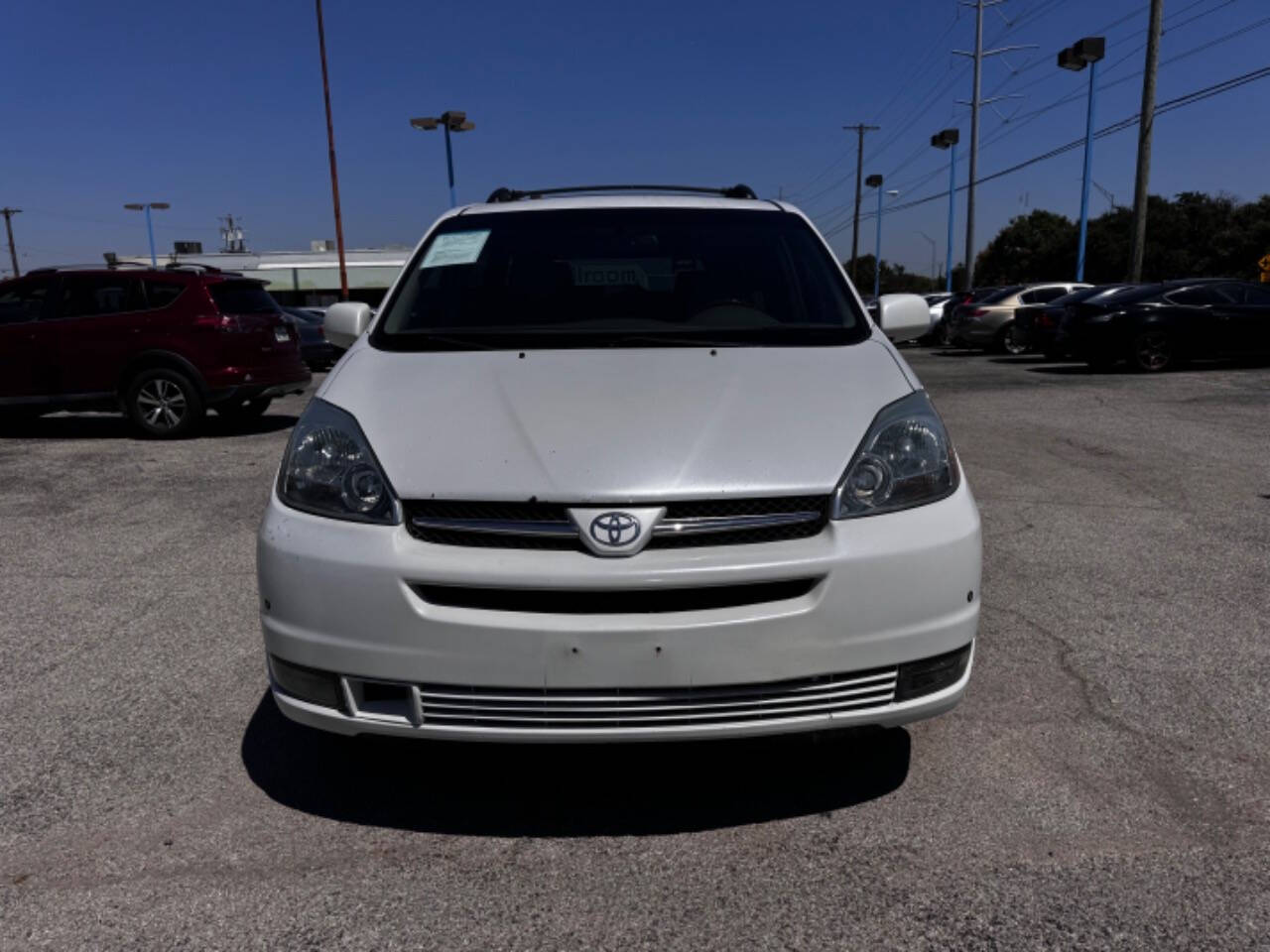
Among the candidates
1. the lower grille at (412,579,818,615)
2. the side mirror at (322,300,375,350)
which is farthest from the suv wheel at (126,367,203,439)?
the lower grille at (412,579,818,615)

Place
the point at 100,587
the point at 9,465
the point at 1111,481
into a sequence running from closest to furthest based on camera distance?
1. the point at 100,587
2. the point at 1111,481
3. the point at 9,465

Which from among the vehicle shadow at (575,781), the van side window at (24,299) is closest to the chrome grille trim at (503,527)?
the vehicle shadow at (575,781)

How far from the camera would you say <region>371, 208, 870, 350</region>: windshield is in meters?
3.34

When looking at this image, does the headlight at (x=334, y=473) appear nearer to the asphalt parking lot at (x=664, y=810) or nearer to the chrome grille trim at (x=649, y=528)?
the chrome grille trim at (x=649, y=528)

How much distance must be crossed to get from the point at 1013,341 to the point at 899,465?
19.5m

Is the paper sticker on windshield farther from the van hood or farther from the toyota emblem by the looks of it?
the toyota emblem

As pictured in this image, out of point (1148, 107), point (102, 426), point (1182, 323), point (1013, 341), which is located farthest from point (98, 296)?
point (1148, 107)

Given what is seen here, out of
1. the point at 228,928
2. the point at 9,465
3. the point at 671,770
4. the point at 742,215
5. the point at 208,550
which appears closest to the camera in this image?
the point at 228,928

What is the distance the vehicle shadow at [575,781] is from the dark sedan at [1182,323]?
1385 centimetres

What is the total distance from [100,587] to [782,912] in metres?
4.00

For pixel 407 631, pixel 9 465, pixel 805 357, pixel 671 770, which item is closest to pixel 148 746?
pixel 407 631

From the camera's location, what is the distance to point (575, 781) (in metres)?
2.91

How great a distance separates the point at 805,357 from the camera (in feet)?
10.1

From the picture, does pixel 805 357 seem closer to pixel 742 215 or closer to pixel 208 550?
pixel 742 215
